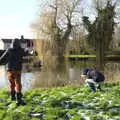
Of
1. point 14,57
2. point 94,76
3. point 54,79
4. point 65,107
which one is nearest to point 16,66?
point 14,57

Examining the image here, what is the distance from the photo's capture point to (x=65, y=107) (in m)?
9.92

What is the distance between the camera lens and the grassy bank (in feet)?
29.3

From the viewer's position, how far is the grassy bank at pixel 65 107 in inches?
352

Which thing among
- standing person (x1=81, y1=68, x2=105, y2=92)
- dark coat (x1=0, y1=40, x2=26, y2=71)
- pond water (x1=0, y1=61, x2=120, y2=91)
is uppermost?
dark coat (x1=0, y1=40, x2=26, y2=71)

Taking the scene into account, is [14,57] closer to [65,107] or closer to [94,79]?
[65,107]

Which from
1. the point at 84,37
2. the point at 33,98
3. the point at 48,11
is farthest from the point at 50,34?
the point at 33,98

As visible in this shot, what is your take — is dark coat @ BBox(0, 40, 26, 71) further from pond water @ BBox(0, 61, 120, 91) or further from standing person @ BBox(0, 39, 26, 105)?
pond water @ BBox(0, 61, 120, 91)

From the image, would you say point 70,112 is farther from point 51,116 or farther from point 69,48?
point 69,48

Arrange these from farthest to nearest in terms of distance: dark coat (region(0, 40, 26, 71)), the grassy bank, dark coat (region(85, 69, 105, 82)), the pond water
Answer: the pond water → dark coat (region(85, 69, 105, 82)) → dark coat (region(0, 40, 26, 71)) → the grassy bank

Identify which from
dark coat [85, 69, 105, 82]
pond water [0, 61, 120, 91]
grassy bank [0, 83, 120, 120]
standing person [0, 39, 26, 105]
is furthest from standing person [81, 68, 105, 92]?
pond water [0, 61, 120, 91]

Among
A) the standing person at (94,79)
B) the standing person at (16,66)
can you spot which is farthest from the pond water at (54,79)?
the standing person at (16,66)

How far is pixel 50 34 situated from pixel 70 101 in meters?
34.0

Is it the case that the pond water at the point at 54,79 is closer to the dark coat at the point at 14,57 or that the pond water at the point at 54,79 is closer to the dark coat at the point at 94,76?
the dark coat at the point at 94,76

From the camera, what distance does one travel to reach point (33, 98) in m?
11.7
